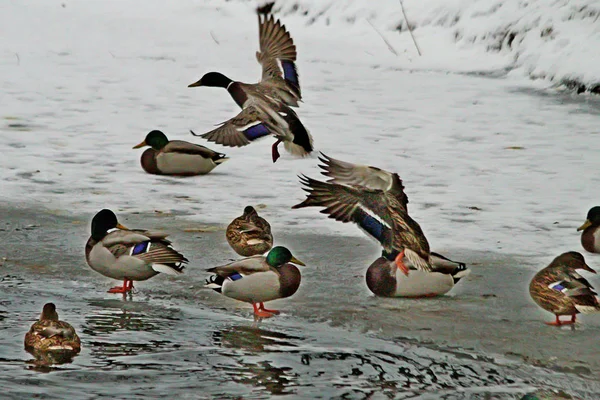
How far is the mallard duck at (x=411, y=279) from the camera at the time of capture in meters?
7.08

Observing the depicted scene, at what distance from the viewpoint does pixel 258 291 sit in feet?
22.5

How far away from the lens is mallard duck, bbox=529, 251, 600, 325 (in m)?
6.52

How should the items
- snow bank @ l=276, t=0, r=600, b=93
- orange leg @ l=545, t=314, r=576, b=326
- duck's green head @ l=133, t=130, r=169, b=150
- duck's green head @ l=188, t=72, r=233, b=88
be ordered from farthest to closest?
snow bank @ l=276, t=0, r=600, b=93 < duck's green head @ l=188, t=72, r=233, b=88 < duck's green head @ l=133, t=130, r=169, b=150 < orange leg @ l=545, t=314, r=576, b=326

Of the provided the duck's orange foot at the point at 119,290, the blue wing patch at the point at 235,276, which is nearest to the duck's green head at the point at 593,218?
the blue wing patch at the point at 235,276

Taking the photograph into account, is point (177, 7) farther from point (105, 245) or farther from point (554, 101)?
point (105, 245)

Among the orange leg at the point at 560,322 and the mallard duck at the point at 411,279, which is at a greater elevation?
the mallard duck at the point at 411,279

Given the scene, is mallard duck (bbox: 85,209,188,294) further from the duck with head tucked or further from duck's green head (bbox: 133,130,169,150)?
duck's green head (bbox: 133,130,169,150)

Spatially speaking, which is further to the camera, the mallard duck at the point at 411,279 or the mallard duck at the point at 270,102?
the mallard duck at the point at 270,102

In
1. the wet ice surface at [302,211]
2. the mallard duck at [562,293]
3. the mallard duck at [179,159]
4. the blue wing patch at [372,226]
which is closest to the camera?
the wet ice surface at [302,211]

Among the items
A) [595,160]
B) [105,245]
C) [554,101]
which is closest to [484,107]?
[554,101]

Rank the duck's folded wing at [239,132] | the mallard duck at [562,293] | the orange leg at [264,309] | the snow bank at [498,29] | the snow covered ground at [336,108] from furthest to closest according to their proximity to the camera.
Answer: the snow bank at [498,29], the duck's folded wing at [239,132], the snow covered ground at [336,108], the orange leg at [264,309], the mallard duck at [562,293]

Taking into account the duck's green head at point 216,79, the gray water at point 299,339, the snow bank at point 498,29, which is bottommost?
the gray water at point 299,339

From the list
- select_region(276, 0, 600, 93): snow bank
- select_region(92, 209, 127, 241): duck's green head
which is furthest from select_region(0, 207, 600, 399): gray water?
select_region(276, 0, 600, 93): snow bank

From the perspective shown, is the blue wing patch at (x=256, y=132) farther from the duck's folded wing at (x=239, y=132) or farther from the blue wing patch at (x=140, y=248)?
the blue wing patch at (x=140, y=248)
